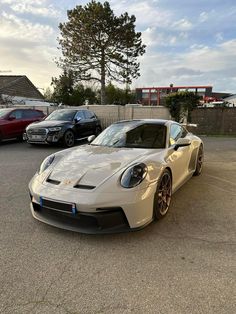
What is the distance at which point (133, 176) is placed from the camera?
336 cm

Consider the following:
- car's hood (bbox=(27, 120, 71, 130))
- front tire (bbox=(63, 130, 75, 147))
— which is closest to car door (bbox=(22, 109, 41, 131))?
car's hood (bbox=(27, 120, 71, 130))

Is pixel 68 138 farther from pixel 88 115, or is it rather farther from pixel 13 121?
pixel 13 121

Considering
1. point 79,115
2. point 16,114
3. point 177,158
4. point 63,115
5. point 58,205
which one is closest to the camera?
point 58,205

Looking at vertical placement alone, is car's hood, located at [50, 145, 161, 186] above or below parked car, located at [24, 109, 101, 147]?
above

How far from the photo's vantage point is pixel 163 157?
4.05 meters

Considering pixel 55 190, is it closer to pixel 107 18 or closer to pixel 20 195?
pixel 20 195

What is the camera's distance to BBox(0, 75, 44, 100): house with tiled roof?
32119 millimetres

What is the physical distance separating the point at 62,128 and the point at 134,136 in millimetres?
6222

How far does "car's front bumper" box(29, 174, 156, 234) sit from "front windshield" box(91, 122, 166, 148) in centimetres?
136

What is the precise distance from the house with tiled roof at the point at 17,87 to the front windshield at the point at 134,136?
2889 cm

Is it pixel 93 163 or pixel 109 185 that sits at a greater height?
pixel 93 163

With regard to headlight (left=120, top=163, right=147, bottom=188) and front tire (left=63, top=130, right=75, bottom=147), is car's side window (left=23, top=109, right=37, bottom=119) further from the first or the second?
headlight (left=120, top=163, right=147, bottom=188)

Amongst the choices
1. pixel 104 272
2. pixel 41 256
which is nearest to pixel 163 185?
pixel 104 272

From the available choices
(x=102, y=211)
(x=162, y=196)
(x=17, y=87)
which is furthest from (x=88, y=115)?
(x=17, y=87)
